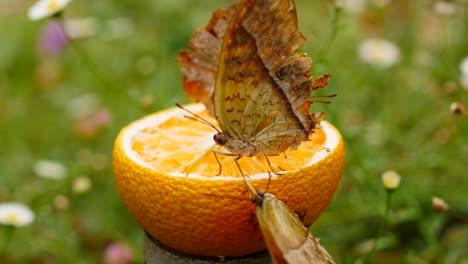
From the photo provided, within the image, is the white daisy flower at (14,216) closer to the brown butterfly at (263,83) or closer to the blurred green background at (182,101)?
the blurred green background at (182,101)

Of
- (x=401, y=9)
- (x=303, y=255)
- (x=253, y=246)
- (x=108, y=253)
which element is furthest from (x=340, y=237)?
(x=401, y=9)

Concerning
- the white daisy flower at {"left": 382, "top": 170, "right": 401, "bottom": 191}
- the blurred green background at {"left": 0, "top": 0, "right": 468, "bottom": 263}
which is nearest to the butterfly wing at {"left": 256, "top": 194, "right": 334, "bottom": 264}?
the white daisy flower at {"left": 382, "top": 170, "right": 401, "bottom": 191}

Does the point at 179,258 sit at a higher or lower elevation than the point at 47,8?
lower

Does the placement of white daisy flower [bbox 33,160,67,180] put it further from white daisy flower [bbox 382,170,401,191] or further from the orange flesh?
white daisy flower [bbox 382,170,401,191]

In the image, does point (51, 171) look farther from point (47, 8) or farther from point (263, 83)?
point (263, 83)

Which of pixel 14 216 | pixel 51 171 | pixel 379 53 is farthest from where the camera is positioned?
pixel 379 53

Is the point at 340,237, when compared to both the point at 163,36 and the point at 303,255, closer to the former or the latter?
the point at 303,255

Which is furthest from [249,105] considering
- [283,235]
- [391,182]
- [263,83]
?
[391,182]
